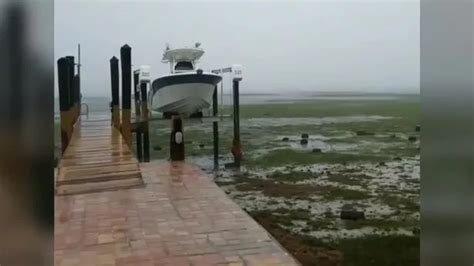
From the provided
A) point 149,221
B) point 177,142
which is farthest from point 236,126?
point 149,221

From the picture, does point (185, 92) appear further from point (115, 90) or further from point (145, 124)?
point (145, 124)

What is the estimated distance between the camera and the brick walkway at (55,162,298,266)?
2.62 meters

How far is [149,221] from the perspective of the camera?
340 cm

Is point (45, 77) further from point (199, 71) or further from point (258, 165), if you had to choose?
point (199, 71)

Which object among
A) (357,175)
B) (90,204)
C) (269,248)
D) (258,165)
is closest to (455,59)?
(269,248)

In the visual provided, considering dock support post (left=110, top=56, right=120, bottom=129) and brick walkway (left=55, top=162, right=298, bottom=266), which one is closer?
brick walkway (left=55, top=162, right=298, bottom=266)

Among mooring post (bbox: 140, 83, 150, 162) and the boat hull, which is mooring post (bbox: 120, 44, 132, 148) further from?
the boat hull

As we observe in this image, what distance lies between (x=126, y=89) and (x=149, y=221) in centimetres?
614

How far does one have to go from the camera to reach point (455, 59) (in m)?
0.77

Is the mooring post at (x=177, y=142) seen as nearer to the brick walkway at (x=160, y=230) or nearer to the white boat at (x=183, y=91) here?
the brick walkway at (x=160, y=230)

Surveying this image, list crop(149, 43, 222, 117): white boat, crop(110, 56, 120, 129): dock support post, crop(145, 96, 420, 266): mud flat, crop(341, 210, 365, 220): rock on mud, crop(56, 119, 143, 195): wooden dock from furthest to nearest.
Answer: crop(149, 43, 222, 117): white boat
crop(110, 56, 120, 129): dock support post
crop(341, 210, 365, 220): rock on mud
crop(56, 119, 143, 195): wooden dock
crop(145, 96, 420, 266): mud flat

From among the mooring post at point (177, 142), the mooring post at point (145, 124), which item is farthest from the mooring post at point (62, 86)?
the mooring post at point (145, 124)

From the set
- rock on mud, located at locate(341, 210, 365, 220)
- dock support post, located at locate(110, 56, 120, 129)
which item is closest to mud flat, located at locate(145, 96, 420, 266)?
rock on mud, located at locate(341, 210, 365, 220)

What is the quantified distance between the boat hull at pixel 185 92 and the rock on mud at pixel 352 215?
7.33 metres
